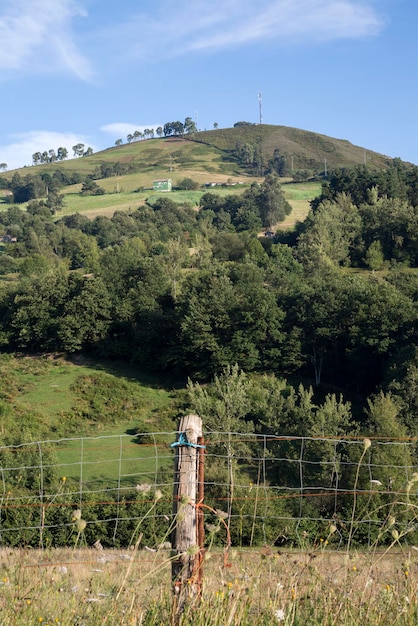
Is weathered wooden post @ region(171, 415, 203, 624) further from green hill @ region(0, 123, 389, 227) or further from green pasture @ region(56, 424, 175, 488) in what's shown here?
green hill @ region(0, 123, 389, 227)

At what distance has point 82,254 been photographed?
261 feet

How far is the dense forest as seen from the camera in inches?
1372

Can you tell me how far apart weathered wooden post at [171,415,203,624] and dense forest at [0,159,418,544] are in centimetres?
2498

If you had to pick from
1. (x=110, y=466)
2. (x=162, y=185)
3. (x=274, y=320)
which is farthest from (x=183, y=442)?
(x=162, y=185)

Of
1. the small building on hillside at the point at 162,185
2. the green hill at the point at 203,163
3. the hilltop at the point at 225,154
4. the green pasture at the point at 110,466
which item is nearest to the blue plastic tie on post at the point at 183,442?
the green pasture at the point at 110,466

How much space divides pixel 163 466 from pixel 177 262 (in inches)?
1311

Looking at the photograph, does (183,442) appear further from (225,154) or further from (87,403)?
(225,154)

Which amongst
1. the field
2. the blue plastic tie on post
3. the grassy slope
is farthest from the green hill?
the field

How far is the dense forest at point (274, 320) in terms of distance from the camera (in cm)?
3484

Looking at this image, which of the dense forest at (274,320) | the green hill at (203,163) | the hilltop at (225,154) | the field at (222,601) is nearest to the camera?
the field at (222,601)

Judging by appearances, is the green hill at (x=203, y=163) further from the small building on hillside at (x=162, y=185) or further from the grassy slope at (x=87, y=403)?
the grassy slope at (x=87, y=403)

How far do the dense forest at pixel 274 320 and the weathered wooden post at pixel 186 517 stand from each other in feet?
82.0

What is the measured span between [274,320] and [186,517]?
138 ft

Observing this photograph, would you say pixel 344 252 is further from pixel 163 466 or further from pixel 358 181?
pixel 163 466
